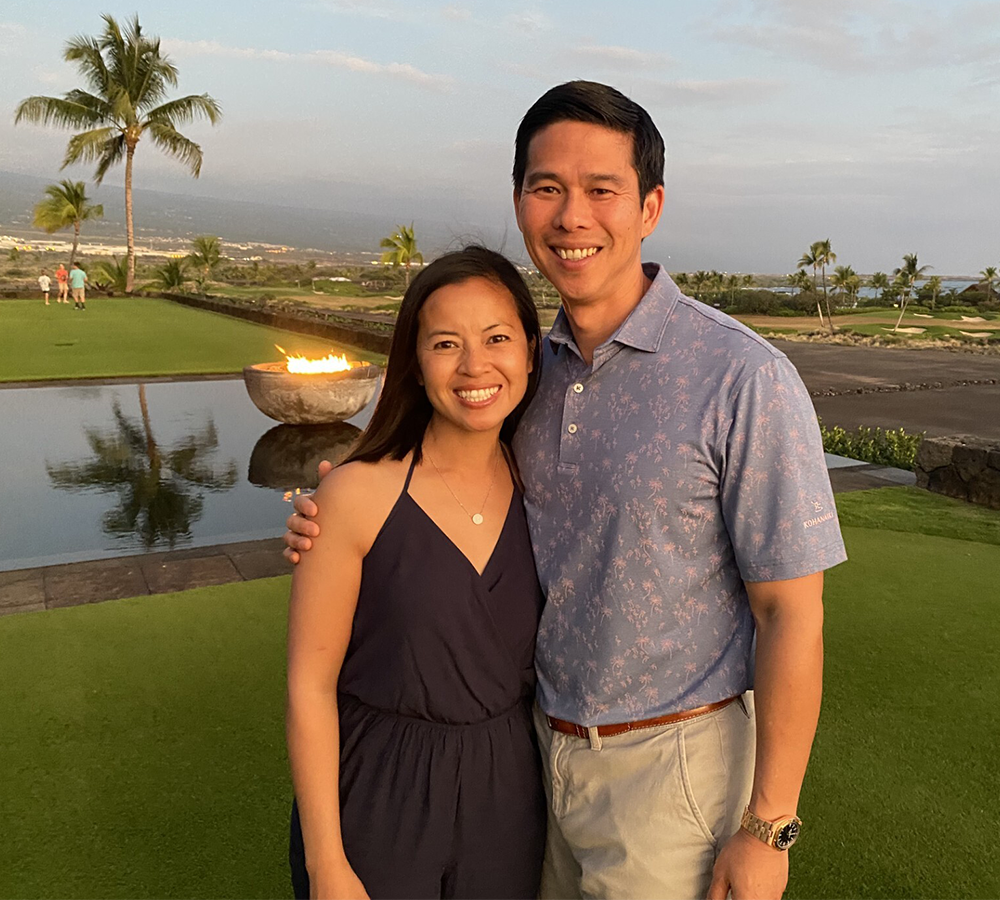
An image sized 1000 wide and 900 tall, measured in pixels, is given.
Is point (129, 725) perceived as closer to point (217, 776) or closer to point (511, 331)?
point (217, 776)

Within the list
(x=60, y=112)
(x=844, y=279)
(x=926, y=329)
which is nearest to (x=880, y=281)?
(x=844, y=279)

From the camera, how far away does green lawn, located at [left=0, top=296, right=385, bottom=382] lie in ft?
38.9

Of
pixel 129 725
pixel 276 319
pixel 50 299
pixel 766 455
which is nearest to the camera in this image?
pixel 766 455

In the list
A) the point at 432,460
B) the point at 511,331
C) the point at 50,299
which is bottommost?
the point at 50,299

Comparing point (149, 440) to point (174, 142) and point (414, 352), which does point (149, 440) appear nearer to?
point (414, 352)

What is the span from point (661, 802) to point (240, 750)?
191 cm

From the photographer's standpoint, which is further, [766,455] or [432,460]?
[432,460]

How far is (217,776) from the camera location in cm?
284

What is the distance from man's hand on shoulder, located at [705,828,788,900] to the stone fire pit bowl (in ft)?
20.2

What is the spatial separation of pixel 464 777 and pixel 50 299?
2895 cm

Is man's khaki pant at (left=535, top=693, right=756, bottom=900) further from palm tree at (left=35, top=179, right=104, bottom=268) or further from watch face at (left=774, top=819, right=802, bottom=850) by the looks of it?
palm tree at (left=35, top=179, right=104, bottom=268)

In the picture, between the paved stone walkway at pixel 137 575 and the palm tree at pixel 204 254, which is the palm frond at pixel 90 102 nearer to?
the palm tree at pixel 204 254

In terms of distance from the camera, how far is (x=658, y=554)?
5.10 feet

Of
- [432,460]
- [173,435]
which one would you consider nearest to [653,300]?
[432,460]
